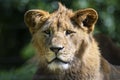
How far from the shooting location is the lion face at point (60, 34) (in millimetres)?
4906

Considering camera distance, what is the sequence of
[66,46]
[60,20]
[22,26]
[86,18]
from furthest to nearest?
1. [22,26]
2. [86,18]
3. [60,20]
4. [66,46]

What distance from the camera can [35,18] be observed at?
5199 mm

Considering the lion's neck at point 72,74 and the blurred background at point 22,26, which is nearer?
the lion's neck at point 72,74

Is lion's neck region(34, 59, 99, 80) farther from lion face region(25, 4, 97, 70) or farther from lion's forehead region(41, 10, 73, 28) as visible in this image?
lion's forehead region(41, 10, 73, 28)

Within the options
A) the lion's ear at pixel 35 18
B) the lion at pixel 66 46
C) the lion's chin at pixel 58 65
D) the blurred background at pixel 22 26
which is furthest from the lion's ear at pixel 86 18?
the blurred background at pixel 22 26

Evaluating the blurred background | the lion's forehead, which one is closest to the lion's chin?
the lion's forehead

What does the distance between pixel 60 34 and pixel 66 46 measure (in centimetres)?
9

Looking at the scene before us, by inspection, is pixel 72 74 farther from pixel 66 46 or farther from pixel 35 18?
pixel 35 18

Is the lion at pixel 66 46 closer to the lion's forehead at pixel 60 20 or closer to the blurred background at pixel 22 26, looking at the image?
the lion's forehead at pixel 60 20

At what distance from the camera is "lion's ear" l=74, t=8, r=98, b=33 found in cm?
510

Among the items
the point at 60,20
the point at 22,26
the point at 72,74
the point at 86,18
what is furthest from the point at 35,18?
the point at 22,26

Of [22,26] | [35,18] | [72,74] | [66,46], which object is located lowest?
[22,26]

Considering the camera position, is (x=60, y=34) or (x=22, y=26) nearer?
(x=60, y=34)

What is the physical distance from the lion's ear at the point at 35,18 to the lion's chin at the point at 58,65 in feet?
1.13
